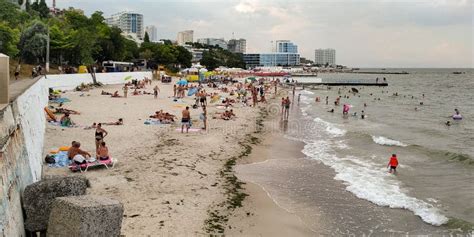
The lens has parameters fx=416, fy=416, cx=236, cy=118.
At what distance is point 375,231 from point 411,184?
5.03m

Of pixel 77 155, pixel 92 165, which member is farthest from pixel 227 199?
pixel 77 155

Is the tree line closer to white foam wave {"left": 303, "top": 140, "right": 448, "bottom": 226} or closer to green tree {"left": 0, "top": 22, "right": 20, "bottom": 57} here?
green tree {"left": 0, "top": 22, "right": 20, "bottom": 57}

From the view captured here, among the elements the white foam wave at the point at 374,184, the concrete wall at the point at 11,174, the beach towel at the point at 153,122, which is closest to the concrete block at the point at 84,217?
the concrete wall at the point at 11,174

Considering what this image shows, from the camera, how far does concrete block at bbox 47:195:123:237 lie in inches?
210

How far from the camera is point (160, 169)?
12664 mm

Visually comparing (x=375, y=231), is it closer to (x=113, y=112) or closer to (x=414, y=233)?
(x=414, y=233)

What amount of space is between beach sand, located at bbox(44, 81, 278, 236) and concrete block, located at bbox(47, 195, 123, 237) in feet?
7.67

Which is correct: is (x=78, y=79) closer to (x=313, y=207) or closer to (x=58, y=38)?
(x=58, y=38)

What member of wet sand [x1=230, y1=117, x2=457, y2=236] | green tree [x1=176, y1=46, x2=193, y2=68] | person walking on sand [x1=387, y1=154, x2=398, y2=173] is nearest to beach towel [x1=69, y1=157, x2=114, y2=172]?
wet sand [x1=230, y1=117, x2=457, y2=236]

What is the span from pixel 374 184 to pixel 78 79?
31.0 m

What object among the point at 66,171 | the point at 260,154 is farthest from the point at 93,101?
the point at 66,171

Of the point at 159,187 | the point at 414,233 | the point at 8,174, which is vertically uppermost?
the point at 8,174

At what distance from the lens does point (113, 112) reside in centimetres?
2408

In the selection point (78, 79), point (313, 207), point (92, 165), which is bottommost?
point (313, 207)
